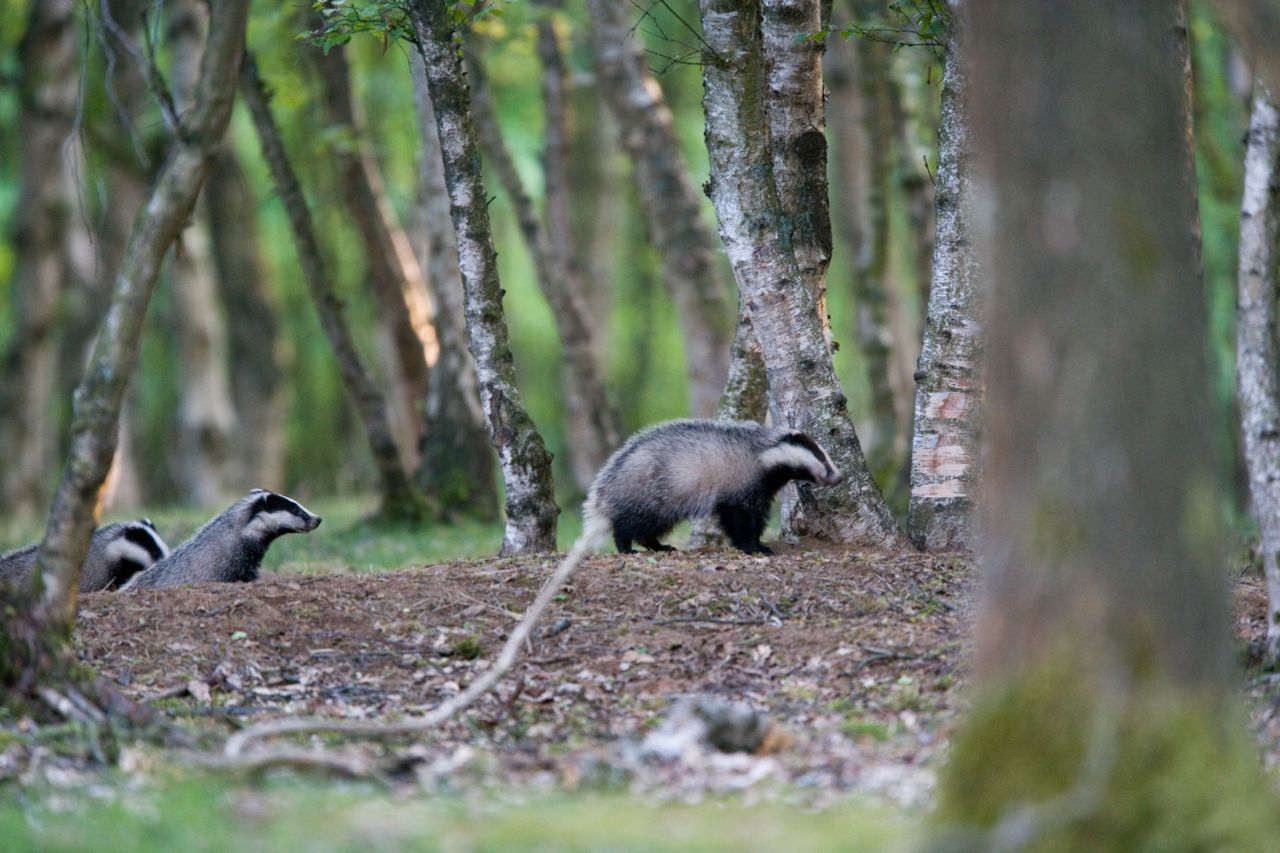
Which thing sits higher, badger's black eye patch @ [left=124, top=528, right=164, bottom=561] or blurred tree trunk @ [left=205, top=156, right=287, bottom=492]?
blurred tree trunk @ [left=205, top=156, right=287, bottom=492]

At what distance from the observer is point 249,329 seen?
26.6m

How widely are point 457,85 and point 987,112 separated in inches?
254

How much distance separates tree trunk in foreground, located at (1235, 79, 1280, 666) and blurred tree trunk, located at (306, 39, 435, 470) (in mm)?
12815

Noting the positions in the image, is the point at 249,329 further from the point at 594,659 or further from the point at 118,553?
the point at 594,659

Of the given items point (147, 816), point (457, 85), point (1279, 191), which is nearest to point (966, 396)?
point (1279, 191)

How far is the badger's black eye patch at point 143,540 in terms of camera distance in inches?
493

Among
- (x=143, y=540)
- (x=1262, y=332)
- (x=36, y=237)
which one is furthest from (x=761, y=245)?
(x=36, y=237)

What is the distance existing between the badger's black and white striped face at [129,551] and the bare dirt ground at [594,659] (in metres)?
2.71

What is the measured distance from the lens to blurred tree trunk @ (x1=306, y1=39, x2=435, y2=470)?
1909 cm

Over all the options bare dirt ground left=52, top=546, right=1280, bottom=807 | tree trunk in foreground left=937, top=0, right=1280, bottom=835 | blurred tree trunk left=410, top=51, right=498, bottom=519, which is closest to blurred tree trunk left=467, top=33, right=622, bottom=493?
blurred tree trunk left=410, top=51, right=498, bottom=519

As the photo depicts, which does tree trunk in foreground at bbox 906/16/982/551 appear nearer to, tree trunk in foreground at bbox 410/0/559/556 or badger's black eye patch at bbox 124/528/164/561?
tree trunk in foreground at bbox 410/0/559/556

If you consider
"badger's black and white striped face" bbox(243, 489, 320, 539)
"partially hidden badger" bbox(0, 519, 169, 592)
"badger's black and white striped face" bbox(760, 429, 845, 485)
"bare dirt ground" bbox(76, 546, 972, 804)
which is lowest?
"bare dirt ground" bbox(76, 546, 972, 804)

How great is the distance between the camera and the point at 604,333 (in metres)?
28.7

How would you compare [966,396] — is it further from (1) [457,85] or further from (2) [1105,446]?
(2) [1105,446]
